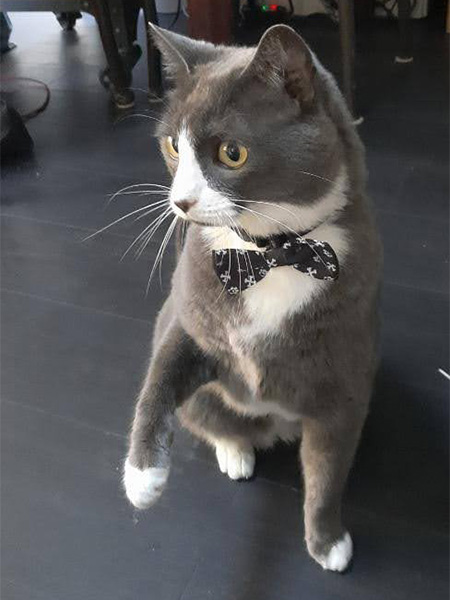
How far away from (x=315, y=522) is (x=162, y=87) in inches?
64.2

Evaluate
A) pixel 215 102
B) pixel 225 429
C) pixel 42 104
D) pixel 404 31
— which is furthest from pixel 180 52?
pixel 404 31

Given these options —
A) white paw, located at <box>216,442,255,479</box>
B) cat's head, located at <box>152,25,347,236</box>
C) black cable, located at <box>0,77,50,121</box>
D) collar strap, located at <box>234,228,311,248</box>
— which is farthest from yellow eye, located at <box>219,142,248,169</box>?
black cable, located at <box>0,77,50,121</box>

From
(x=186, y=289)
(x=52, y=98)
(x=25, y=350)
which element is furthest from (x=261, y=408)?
(x=52, y=98)

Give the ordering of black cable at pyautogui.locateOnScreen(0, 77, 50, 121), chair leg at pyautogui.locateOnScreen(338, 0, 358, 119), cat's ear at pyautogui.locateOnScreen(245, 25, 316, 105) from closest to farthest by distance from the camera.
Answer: cat's ear at pyautogui.locateOnScreen(245, 25, 316, 105) → chair leg at pyautogui.locateOnScreen(338, 0, 358, 119) → black cable at pyautogui.locateOnScreen(0, 77, 50, 121)

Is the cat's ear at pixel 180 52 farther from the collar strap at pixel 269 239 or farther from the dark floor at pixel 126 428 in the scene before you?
the dark floor at pixel 126 428

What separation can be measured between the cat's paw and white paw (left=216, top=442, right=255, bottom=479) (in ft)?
0.57

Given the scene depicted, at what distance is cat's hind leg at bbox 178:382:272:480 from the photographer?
1017 millimetres

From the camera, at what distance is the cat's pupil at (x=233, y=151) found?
2.28 ft

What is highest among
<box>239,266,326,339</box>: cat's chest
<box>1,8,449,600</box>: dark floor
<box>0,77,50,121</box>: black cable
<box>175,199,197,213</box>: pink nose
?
<box>175,199,197,213</box>: pink nose

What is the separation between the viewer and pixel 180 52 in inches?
30.5

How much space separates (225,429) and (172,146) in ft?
1.54

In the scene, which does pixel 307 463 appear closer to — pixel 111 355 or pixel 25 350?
pixel 111 355

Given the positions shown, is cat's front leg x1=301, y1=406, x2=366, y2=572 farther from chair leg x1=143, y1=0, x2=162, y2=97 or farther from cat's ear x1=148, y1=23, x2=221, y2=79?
chair leg x1=143, y1=0, x2=162, y2=97

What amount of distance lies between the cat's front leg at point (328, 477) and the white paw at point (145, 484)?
8.3 inches
